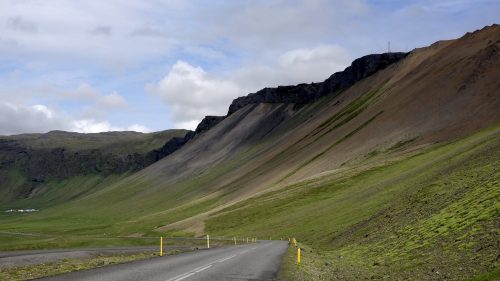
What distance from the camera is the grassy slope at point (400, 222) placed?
23178 millimetres

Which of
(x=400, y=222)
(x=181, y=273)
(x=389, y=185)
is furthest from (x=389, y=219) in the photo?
(x=181, y=273)

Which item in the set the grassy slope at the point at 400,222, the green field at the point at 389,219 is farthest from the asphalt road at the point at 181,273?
the grassy slope at the point at 400,222

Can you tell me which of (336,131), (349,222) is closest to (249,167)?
(336,131)

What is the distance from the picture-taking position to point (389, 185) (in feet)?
224

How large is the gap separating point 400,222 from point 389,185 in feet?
95.1

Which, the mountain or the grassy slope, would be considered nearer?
the grassy slope

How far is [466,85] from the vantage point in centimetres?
11719

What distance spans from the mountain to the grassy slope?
0.16 metres

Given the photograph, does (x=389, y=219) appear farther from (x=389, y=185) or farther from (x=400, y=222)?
(x=389, y=185)

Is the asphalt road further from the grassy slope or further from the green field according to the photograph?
the grassy slope

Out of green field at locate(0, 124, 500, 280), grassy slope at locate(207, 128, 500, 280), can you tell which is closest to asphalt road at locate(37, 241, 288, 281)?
green field at locate(0, 124, 500, 280)

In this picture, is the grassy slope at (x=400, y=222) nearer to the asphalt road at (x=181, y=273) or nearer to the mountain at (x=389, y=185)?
the mountain at (x=389, y=185)

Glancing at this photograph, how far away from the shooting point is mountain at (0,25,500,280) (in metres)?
26.7

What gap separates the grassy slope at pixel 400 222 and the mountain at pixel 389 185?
0.52 feet
